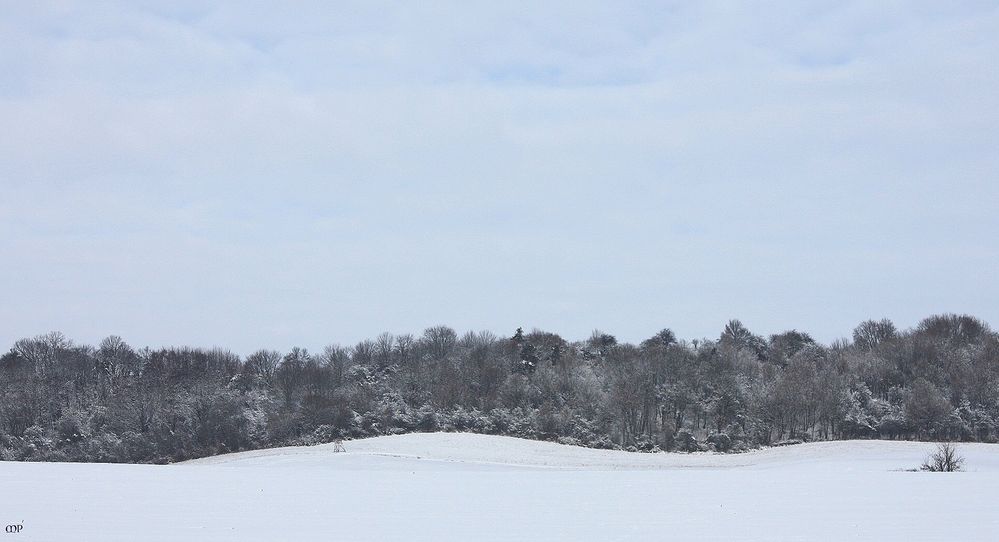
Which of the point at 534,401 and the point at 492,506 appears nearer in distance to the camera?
the point at 492,506

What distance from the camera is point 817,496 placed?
23125 mm

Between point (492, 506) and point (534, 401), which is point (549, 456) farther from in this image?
point (492, 506)

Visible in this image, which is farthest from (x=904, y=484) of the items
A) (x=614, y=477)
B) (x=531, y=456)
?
(x=531, y=456)

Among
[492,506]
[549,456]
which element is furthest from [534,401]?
[492,506]

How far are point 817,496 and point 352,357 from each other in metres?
78.8

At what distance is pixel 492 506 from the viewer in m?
20.8

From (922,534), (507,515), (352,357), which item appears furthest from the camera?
(352,357)

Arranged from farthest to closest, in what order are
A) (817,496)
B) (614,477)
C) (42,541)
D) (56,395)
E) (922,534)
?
(56,395) → (614,477) → (817,496) → (922,534) → (42,541)

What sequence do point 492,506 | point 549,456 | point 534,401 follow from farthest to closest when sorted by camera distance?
1. point 534,401
2. point 549,456
3. point 492,506

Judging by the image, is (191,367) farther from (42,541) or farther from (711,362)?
(42,541)

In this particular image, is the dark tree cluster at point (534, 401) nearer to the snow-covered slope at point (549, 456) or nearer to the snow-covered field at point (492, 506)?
the snow-covered slope at point (549, 456)

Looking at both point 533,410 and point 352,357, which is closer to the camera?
point 533,410

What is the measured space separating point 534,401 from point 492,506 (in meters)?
53.6

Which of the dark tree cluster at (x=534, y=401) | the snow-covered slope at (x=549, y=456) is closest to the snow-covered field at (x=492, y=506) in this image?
the snow-covered slope at (x=549, y=456)
